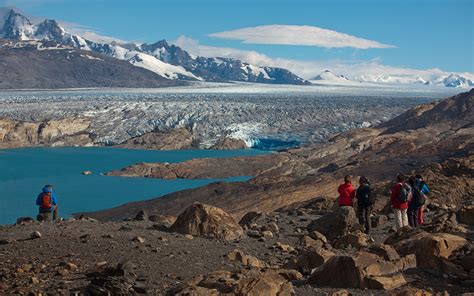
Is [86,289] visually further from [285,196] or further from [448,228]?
[285,196]

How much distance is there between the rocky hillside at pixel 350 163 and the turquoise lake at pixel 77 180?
309 centimetres

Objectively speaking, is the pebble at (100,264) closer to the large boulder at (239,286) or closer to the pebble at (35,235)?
the large boulder at (239,286)

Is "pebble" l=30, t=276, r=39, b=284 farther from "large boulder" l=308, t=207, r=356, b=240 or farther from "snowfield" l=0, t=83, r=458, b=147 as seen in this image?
"snowfield" l=0, t=83, r=458, b=147

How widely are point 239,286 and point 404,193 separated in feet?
15.6

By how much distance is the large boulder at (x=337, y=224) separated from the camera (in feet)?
29.8

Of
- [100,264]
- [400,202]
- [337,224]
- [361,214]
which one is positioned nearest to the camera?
[100,264]

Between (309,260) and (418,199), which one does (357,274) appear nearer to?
(309,260)

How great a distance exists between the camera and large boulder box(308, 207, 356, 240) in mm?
9086

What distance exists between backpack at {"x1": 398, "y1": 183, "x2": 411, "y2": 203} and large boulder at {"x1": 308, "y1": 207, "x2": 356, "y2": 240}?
731 mm

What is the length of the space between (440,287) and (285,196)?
19562mm

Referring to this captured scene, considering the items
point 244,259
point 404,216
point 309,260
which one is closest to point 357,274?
point 309,260

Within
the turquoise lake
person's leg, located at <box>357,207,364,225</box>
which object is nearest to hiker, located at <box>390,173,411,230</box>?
person's leg, located at <box>357,207,364,225</box>

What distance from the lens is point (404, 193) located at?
9.31 metres

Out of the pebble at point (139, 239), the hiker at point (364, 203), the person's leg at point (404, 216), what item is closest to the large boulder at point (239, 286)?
the pebble at point (139, 239)
